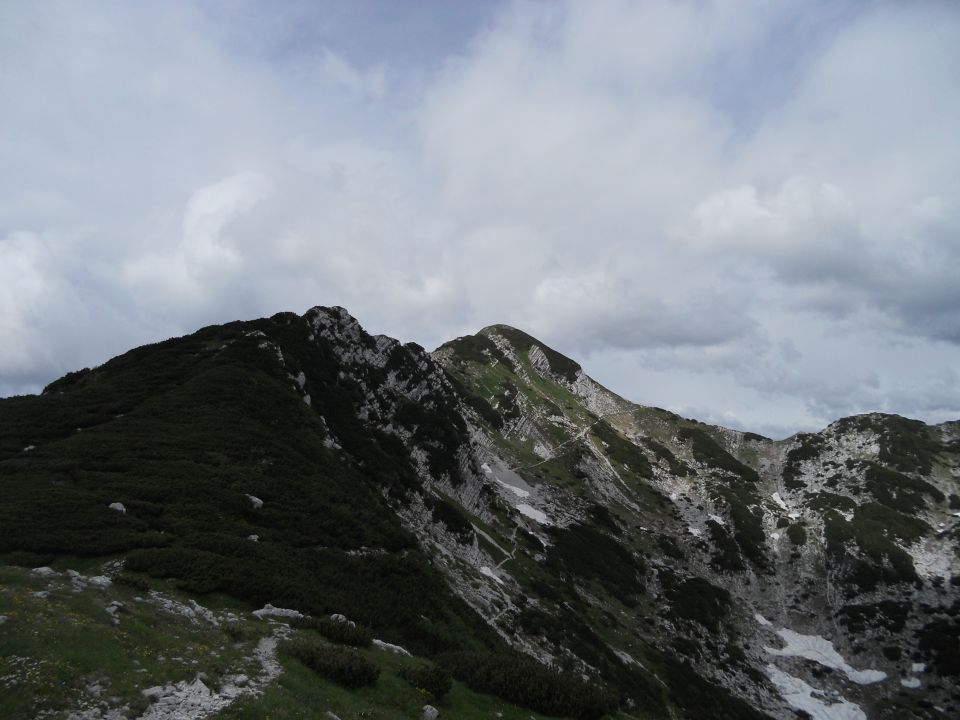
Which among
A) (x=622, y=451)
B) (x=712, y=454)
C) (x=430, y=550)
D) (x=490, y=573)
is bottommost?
(x=490, y=573)

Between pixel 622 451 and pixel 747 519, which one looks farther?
pixel 622 451

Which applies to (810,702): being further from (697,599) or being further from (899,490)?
(899,490)

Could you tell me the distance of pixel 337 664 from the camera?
16359 mm

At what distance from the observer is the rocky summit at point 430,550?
16344 mm

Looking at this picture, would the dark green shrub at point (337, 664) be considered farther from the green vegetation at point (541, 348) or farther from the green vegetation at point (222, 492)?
the green vegetation at point (541, 348)

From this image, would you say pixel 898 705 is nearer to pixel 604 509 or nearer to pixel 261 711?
pixel 604 509

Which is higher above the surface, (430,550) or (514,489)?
(514,489)

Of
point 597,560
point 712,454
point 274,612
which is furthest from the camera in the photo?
point 712,454

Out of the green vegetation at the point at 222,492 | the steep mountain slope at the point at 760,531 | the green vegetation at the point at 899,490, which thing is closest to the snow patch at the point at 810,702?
the steep mountain slope at the point at 760,531

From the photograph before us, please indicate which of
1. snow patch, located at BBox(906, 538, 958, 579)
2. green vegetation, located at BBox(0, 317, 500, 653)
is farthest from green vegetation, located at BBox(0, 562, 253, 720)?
snow patch, located at BBox(906, 538, 958, 579)

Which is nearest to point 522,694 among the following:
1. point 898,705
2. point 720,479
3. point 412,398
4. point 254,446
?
point 254,446

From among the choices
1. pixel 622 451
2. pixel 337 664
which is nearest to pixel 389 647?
pixel 337 664

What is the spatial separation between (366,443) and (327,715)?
44.0 meters

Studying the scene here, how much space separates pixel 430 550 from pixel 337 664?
2751cm
